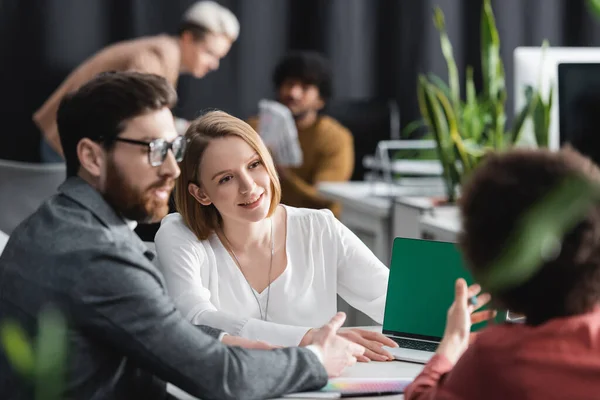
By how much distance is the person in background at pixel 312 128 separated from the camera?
4.52 m

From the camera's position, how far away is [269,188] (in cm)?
190

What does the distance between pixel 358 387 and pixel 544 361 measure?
470 millimetres

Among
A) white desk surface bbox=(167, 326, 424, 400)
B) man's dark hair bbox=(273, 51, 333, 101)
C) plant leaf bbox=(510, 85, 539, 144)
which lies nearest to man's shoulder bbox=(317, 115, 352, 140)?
man's dark hair bbox=(273, 51, 333, 101)

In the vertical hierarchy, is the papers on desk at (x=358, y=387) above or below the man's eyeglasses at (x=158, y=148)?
below

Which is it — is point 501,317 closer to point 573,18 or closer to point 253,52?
point 253,52

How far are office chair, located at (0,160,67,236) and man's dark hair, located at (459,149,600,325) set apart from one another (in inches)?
94.9

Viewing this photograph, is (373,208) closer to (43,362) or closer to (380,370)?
(380,370)

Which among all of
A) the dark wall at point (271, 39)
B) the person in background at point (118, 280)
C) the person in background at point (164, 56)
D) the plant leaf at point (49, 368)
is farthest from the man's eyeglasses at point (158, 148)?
the dark wall at point (271, 39)

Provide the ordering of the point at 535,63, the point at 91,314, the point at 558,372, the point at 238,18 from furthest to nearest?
1. the point at 238,18
2. the point at 535,63
3. the point at 91,314
4. the point at 558,372

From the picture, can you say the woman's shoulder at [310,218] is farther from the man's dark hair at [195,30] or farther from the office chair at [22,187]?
the man's dark hair at [195,30]

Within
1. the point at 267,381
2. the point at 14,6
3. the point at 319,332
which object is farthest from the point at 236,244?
the point at 14,6

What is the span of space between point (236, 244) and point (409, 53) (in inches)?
154

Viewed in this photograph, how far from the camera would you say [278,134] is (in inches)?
162

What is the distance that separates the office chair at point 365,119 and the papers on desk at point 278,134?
89 cm
